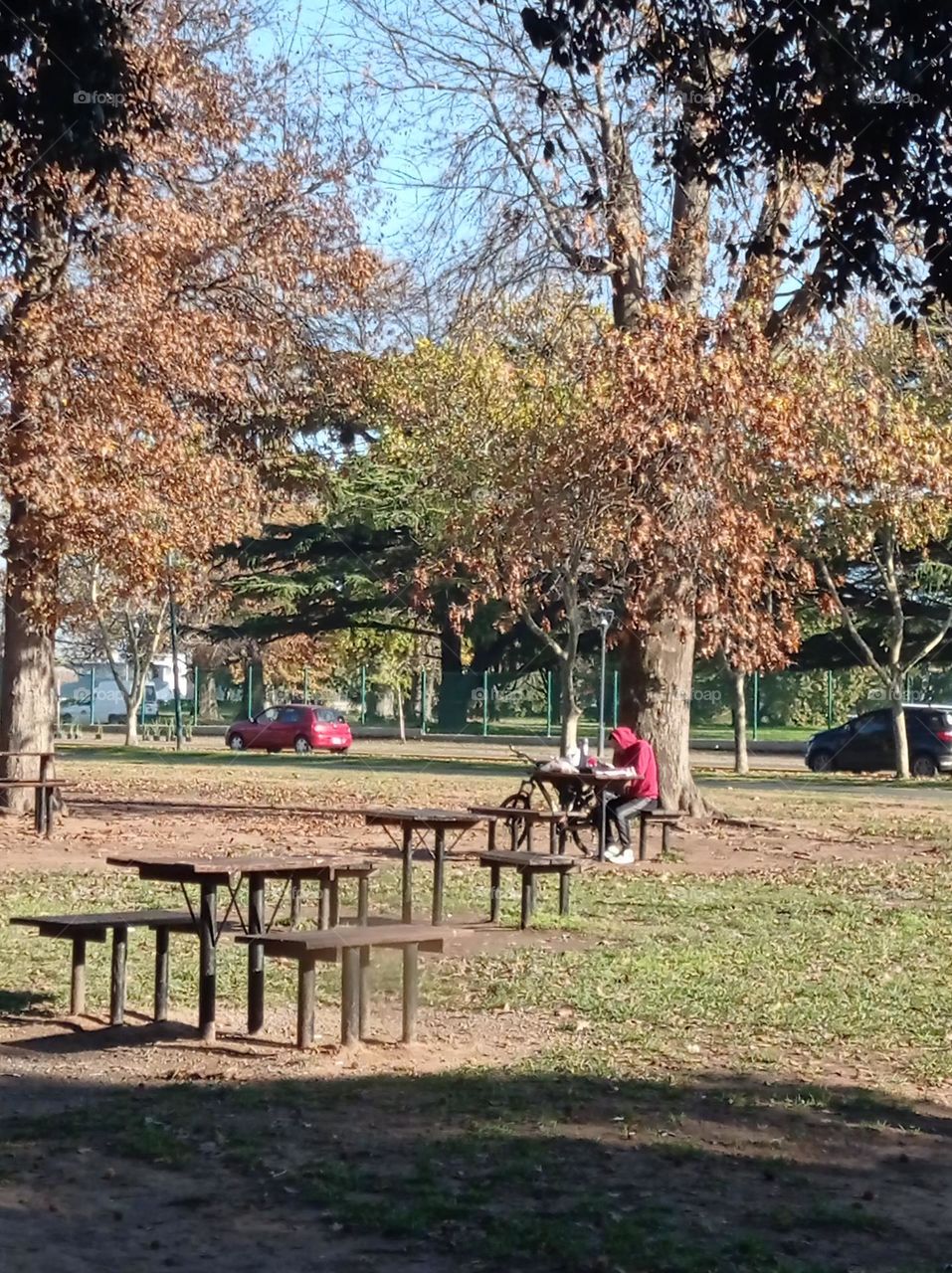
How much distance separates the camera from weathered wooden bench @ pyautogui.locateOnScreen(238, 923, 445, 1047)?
8141mm

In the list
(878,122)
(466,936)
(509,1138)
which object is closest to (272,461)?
(466,936)

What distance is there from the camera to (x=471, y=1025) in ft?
30.7

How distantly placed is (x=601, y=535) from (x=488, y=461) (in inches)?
176

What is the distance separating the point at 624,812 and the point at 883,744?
25387 mm

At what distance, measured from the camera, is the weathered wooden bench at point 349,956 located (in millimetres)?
8141

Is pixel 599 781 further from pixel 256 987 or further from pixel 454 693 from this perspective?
pixel 454 693

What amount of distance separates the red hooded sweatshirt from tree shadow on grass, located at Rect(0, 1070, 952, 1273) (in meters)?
9.16

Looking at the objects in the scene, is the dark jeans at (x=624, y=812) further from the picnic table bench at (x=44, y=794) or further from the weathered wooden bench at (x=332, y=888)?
the picnic table bench at (x=44, y=794)

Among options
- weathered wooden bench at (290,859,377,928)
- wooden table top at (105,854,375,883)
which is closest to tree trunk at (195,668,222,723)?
weathered wooden bench at (290,859,377,928)

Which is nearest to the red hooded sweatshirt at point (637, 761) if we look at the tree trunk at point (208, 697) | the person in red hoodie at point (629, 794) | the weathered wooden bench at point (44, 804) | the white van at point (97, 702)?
the person in red hoodie at point (629, 794)

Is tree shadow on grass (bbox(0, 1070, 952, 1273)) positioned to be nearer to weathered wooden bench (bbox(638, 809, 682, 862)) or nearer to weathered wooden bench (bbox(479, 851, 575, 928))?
weathered wooden bench (bbox(479, 851, 575, 928))

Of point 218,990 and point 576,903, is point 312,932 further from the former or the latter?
point 576,903

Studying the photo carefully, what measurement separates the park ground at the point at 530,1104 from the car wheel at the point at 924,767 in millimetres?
25535

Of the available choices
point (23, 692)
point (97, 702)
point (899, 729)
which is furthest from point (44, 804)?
point (97, 702)
